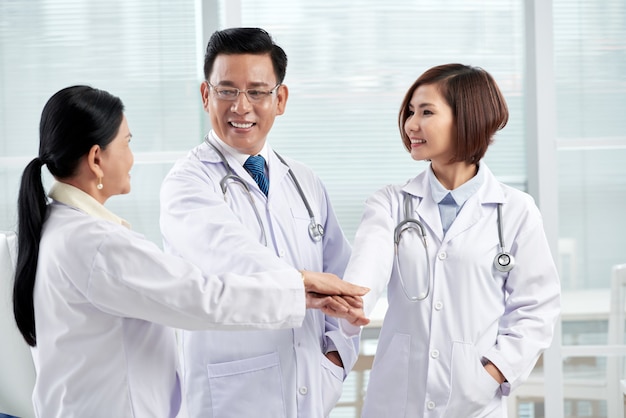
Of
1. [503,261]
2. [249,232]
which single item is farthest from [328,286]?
[503,261]

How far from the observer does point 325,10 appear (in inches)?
124

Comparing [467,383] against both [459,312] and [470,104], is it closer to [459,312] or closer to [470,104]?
[459,312]

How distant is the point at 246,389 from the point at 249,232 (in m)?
0.40

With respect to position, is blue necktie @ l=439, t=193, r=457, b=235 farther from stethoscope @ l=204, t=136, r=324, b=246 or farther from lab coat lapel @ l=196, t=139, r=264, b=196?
lab coat lapel @ l=196, t=139, r=264, b=196

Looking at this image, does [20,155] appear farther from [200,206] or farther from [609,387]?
[609,387]

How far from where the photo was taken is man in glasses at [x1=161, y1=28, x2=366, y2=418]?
6.32 feet

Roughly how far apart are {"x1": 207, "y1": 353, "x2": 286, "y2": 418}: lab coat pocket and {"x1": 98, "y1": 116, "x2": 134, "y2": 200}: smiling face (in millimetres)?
535


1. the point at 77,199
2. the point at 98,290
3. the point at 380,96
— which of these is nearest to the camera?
the point at 98,290

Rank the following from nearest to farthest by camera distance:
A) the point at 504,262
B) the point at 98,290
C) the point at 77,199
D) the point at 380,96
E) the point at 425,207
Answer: the point at 98,290 → the point at 77,199 → the point at 504,262 → the point at 425,207 → the point at 380,96

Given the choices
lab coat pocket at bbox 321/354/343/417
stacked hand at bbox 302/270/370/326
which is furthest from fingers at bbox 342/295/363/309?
lab coat pocket at bbox 321/354/343/417

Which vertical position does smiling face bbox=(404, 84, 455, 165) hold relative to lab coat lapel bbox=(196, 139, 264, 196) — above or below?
above

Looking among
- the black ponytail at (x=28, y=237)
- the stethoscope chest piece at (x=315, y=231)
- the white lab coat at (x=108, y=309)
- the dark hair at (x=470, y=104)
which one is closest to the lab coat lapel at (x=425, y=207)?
the dark hair at (x=470, y=104)

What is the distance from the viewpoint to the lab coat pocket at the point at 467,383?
6.26ft

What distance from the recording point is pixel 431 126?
2.00 metres
